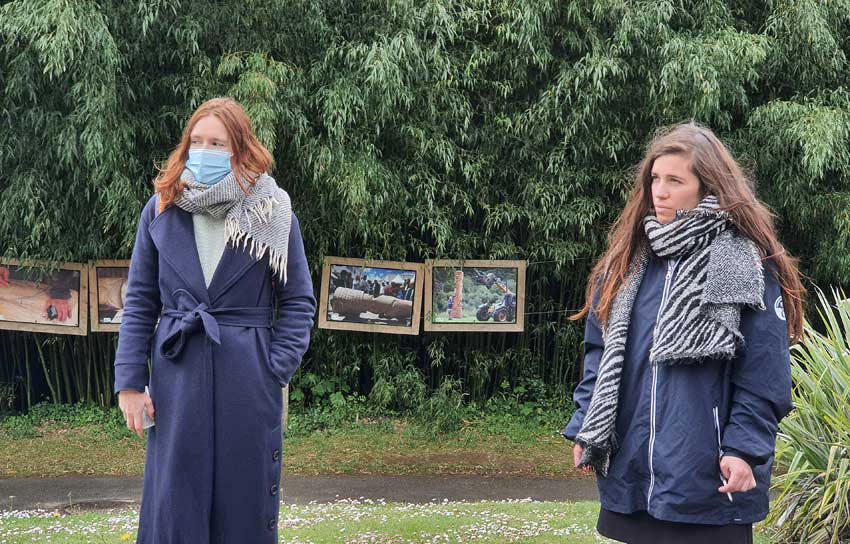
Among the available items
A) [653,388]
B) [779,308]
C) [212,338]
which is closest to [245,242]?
[212,338]

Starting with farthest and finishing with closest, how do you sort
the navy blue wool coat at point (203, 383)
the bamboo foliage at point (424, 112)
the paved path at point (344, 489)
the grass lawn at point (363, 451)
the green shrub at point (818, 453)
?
the grass lawn at point (363, 451)
the bamboo foliage at point (424, 112)
the paved path at point (344, 489)
the green shrub at point (818, 453)
the navy blue wool coat at point (203, 383)

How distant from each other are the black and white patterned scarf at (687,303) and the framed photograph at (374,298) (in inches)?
220

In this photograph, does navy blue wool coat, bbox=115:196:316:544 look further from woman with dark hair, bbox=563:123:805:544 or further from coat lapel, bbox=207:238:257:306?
woman with dark hair, bbox=563:123:805:544

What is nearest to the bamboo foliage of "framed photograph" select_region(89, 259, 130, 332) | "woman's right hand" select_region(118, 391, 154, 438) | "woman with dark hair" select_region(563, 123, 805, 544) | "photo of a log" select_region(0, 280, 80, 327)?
"framed photograph" select_region(89, 259, 130, 332)

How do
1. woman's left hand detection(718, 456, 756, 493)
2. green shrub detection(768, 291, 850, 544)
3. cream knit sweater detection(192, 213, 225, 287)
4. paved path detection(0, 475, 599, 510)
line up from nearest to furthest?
woman's left hand detection(718, 456, 756, 493) < cream knit sweater detection(192, 213, 225, 287) < green shrub detection(768, 291, 850, 544) < paved path detection(0, 475, 599, 510)

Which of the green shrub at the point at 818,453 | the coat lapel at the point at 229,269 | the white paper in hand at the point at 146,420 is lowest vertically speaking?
the green shrub at the point at 818,453

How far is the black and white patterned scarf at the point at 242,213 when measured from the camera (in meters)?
2.83

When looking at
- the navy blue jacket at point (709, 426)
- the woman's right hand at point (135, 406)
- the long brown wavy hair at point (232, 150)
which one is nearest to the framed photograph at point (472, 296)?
the long brown wavy hair at point (232, 150)

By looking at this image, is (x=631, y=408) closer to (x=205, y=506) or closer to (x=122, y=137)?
(x=205, y=506)

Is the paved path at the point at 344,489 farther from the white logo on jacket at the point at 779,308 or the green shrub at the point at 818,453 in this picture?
the white logo on jacket at the point at 779,308

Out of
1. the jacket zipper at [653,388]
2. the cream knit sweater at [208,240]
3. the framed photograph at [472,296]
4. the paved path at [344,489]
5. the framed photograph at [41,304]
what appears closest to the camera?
the jacket zipper at [653,388]

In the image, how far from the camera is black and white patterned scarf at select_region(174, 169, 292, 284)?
2826 mm

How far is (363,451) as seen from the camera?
7.71 m

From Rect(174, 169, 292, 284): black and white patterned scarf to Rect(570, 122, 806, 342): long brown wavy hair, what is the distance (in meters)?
0.99
